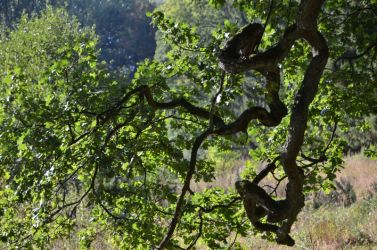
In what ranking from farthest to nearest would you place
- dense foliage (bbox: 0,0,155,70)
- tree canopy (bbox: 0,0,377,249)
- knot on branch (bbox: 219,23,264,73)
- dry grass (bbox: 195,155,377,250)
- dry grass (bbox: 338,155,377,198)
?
dense foliage (bbox: 0,0,155,70) < dry grass (bbox: 338,155,377,198) < dry grass (bbox: 195,155,377,250) < tree canopy (bbox: 0,0,377,249) < knot on branch (bbox: 219,23,264,73)

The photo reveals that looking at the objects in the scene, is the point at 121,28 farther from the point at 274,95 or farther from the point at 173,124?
the point at 274,95

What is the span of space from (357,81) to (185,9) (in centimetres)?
4377

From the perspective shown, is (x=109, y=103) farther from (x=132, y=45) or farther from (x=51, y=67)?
(x=132, y=45)

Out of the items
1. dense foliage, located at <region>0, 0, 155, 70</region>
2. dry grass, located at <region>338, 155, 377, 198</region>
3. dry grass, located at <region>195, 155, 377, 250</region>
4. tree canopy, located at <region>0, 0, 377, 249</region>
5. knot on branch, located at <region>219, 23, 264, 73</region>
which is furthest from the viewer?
dense foliage, located at <region>0, 0, 155, 70</region>

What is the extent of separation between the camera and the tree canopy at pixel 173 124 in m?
4.22

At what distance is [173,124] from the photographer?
20.0 feet

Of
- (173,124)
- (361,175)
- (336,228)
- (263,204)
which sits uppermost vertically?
(361,175)

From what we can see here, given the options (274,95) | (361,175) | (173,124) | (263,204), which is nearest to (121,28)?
(361,175)

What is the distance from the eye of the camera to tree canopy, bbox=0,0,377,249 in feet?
13.9

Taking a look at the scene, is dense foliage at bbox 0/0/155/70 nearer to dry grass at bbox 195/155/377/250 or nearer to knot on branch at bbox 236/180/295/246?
dry grass at bbox 195/155/377/250

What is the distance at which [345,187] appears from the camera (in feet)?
51.9

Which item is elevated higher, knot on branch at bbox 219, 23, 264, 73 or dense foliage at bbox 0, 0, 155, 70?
dense foliage at bbox 0, 0, 155, 70

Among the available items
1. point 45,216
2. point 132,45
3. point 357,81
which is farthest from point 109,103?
point 132,45

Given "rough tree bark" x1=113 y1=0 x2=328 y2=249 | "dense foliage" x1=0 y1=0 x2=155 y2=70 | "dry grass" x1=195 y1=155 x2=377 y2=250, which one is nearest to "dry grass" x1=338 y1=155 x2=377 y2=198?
"dry grass" x1=195 y1=155 x2=377 y2=250
